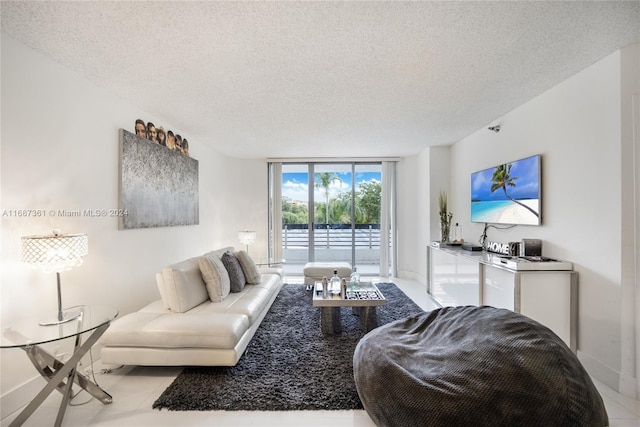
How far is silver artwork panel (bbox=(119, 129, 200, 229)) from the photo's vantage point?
9.65 ft

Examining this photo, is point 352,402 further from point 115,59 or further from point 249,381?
point 115,59

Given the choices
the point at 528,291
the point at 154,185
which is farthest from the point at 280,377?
the point at 154,185

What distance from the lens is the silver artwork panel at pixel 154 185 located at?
2941 mm

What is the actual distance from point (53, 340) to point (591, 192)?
3.69 meters

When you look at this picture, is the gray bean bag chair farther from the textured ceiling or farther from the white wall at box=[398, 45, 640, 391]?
the textured ceiling

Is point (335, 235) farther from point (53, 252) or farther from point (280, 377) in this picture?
point (53, 252)

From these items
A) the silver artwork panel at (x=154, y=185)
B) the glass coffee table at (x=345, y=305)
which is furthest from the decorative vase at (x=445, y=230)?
the silver artwork panel at (x=154, y=185)

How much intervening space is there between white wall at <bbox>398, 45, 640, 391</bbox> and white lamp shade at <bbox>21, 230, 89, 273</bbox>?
12.1 ft

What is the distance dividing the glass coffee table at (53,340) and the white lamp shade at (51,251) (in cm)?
36

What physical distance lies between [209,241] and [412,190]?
3.89 m

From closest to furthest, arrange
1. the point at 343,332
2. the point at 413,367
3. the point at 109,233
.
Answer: the point at 413,367 → the point at 109,233 → the point at 343,332

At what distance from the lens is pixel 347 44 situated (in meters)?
1.96

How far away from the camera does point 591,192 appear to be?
2.27m

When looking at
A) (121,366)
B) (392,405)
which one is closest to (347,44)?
(392,405)
